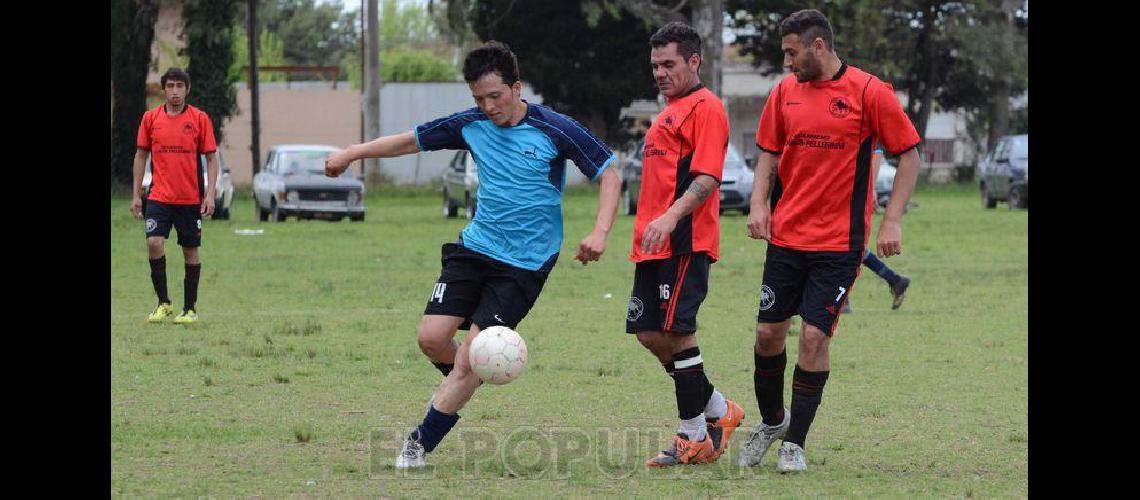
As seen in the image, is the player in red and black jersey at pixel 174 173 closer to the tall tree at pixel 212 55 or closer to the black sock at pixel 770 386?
the black sock at pixel 770 386

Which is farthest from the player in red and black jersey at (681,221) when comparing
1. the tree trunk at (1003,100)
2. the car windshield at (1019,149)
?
the tree trunk at (1003,100)

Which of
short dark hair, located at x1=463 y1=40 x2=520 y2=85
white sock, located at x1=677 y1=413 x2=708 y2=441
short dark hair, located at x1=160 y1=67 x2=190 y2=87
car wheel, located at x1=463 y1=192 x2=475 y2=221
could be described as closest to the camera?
short dark hair, located at x1=463 y1=40 x2=520 y2=85

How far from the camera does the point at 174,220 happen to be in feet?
44.7

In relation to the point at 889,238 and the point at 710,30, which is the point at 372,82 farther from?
the point at 889,238

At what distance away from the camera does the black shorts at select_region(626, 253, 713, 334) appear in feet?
25.1

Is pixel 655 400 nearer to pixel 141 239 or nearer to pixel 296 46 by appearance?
pixel 141 239

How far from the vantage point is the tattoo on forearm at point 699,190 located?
746 cm

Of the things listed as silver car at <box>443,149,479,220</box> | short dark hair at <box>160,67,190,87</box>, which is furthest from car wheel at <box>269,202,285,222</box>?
short dark hair at <box>160,67,190,87</box>

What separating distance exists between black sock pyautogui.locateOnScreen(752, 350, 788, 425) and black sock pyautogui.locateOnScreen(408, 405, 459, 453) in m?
1.47

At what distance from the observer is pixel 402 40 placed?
130500 mm

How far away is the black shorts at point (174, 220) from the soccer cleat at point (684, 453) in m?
6.93

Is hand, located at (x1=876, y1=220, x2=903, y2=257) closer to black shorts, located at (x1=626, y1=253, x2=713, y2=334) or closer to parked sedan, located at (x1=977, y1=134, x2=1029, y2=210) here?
black shorts, located at (x1=626, y1=253, x2=713, y2=334)

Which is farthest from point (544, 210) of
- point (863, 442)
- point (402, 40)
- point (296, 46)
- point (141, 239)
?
point (402, 40)
